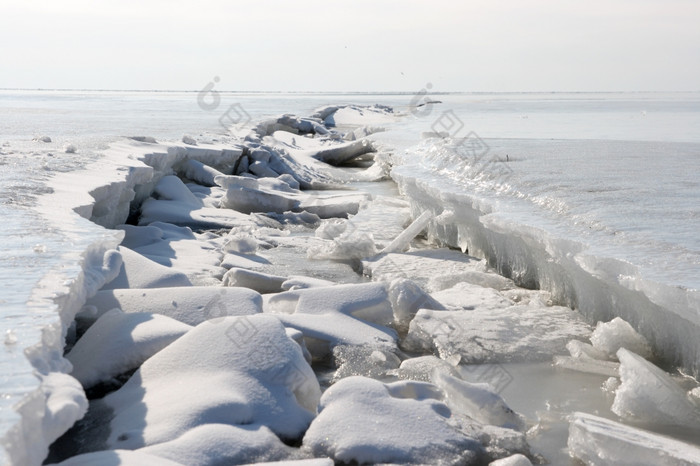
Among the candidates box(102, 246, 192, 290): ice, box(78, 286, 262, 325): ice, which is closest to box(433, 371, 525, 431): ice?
box(78, 286, 262, 325): ice

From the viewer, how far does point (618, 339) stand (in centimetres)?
357

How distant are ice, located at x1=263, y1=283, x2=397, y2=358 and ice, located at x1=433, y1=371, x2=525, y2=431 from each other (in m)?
0.74

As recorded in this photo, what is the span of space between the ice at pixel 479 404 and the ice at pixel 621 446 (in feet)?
0.77

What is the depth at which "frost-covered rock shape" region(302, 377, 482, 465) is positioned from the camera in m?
2.37

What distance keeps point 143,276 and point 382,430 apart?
82.9 inches

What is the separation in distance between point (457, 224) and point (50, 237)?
3824 mm

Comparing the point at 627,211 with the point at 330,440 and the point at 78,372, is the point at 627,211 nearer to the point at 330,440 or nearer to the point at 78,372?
the point at 330,440

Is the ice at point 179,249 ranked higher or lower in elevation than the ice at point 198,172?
higher

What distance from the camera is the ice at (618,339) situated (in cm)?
→ 353

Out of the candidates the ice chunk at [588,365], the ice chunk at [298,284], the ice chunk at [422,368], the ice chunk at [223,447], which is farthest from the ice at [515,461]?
the ice chunk at [298,284]

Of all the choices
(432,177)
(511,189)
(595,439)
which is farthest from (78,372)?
(432,177)

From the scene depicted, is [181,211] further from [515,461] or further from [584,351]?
[515,461]

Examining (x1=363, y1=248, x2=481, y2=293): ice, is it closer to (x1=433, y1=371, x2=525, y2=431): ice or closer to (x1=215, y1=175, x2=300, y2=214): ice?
(x1=433, y1=371, x2=525, y2=431): ice

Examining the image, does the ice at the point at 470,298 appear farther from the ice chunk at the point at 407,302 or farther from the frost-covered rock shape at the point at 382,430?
the frost-covered rock shape at the point at 382,430
